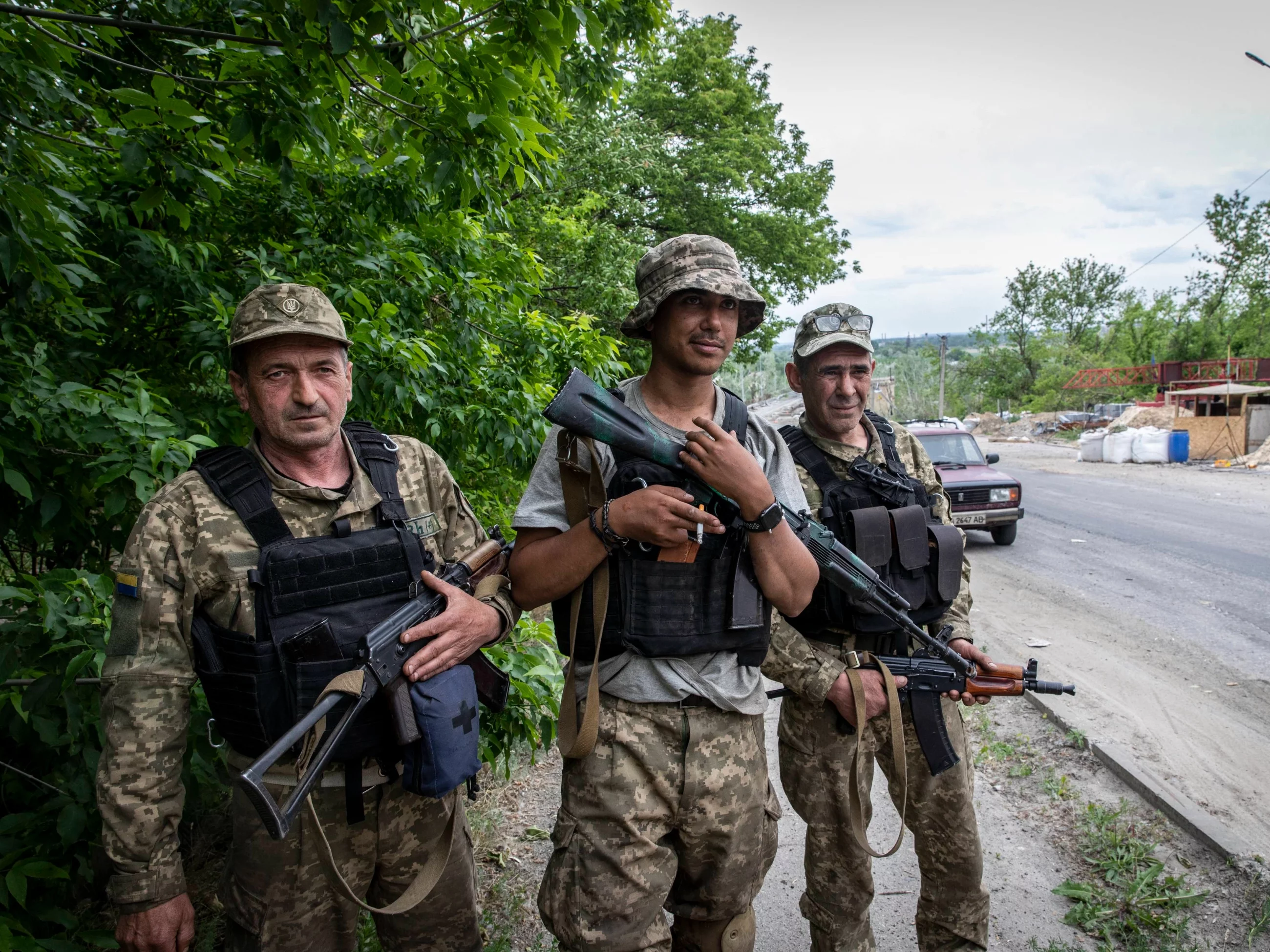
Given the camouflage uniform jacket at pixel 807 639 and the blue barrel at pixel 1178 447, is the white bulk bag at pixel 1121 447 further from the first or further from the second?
the camouflage uniform jacket at pixel 807 639

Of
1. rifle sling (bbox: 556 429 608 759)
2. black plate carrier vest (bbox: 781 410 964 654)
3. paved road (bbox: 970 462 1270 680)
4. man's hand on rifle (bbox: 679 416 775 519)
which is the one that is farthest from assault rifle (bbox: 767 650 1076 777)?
paved road (bbox: 970 462 1270 680)

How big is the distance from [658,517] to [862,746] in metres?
1.24

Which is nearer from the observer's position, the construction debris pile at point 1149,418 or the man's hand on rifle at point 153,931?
the man's hand on rifle at point 153,931

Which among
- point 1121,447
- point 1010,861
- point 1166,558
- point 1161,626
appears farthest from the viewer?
point 1121,447

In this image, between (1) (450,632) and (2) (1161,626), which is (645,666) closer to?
(1) (450,632)

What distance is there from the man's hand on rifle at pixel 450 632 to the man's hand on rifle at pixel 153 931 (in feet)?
2.32

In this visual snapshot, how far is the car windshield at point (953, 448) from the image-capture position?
36.0 ft

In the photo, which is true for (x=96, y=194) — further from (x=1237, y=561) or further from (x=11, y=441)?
(x=1237, y=561)

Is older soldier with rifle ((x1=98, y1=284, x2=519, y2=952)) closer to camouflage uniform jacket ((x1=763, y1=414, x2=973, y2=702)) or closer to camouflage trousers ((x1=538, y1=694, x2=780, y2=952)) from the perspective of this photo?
camouflage trousers ((x1=538, y1=694, x2=780, y2=952))

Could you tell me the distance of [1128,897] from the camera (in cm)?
299

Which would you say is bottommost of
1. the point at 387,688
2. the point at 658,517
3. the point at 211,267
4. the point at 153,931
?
the point at 153,931

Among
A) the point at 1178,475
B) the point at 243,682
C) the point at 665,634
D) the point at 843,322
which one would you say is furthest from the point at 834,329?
the point at 1178,475

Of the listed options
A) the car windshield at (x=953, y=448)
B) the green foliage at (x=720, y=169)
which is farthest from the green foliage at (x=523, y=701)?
the green foliage at (x=720, y=169)

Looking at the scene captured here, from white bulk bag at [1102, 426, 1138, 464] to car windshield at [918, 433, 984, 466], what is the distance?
15540 mm
